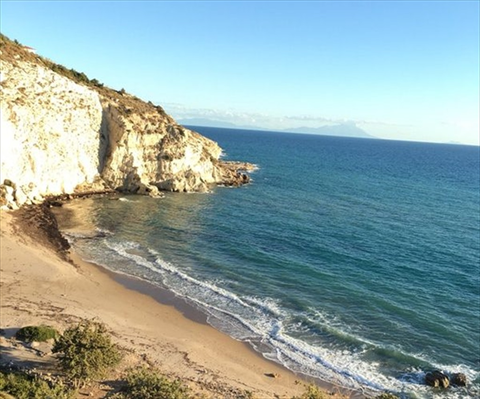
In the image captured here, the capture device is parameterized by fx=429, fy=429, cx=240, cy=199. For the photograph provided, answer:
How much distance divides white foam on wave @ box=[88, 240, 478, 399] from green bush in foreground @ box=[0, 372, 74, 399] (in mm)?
12651

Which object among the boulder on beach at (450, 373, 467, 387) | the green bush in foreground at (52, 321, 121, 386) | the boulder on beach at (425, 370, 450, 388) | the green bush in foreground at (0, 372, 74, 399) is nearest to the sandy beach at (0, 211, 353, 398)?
the green bush in foreground at (52, 321, 121, 386)

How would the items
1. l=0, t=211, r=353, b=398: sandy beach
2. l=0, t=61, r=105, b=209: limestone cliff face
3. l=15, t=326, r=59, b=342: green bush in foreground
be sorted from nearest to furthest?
l=15, t=326, r=59, b=342: green bush in foreground
l=0, t=211, r=353, b=398: sandy beach
l=0, t=61, r=105, b=209: limestone cliff face

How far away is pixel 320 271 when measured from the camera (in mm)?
37875

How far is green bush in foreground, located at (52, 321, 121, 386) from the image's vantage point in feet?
59.4

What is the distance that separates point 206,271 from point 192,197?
31.2 meters

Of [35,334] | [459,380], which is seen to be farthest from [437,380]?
[35,334]

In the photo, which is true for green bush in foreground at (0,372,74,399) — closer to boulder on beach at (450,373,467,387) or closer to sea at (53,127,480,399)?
sea at (53,127,480,399)

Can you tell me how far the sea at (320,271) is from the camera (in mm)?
25812

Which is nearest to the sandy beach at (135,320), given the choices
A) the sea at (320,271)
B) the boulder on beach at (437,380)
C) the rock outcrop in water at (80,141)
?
the sea at (320,271)

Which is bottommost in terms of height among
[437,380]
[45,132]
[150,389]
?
[437,380]

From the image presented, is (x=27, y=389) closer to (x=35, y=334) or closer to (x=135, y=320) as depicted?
(x=35, y=334)

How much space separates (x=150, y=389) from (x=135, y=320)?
1122 centimetres

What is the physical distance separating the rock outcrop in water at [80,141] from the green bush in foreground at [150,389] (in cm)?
3632

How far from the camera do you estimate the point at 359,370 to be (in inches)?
957
